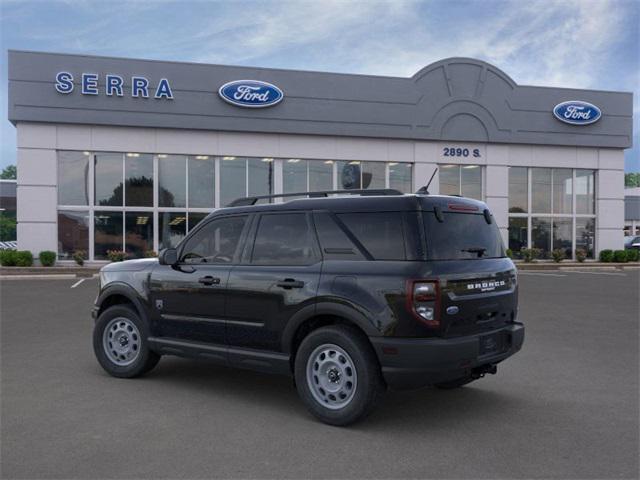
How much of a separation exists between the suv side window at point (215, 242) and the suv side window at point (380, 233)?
1355mm

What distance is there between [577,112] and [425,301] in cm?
2908

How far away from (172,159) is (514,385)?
71.0ft

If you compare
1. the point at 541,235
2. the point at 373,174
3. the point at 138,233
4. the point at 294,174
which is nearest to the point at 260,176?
the point at 294,174

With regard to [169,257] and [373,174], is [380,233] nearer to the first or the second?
[169,257]

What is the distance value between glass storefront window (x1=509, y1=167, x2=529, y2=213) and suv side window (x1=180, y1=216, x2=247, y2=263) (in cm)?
2559

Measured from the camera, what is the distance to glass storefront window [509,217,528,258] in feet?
95.9

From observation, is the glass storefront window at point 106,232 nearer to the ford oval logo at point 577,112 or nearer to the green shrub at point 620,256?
the ford oval logo at point 577,112

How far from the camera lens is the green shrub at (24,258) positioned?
22906 millimetres

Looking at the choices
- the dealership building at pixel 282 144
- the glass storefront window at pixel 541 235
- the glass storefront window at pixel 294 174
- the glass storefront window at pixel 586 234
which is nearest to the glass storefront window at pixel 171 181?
the dealership building at pixel 282 144

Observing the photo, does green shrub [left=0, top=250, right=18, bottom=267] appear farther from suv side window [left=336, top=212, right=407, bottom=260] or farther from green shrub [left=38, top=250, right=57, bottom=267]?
suv side window [left=336, top=212, right=407, bottom=260]

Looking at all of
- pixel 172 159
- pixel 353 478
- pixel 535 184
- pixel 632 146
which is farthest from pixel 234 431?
pixel 632 146

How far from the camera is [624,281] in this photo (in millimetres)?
20344

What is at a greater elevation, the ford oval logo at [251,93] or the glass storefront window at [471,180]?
the ford oval logo at [251,93]

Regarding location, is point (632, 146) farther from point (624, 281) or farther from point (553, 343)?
point (553, 343)
